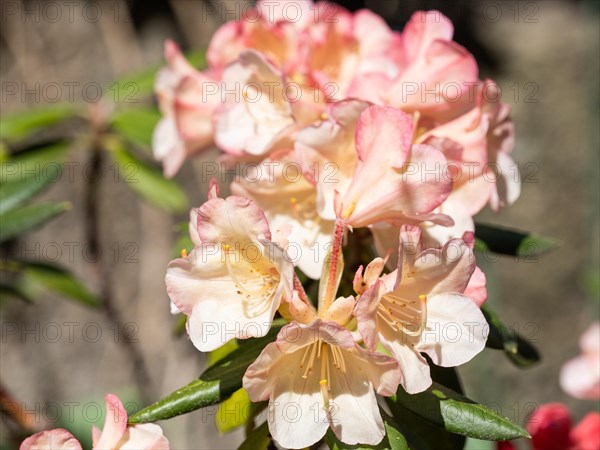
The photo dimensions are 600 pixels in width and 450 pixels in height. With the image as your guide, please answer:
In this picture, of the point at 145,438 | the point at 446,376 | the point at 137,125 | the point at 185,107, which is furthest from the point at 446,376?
the point at 137,125

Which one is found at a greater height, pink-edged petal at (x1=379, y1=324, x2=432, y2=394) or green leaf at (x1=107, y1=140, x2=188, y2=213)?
pink-edged petal at (x1=379, y1=324, x2=432, y2=394)

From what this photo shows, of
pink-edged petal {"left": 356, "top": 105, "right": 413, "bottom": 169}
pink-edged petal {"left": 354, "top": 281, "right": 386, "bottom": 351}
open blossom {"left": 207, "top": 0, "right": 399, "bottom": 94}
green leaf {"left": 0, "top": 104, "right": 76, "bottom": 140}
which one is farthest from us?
green leaf {"left": 0, "top": 104, "right": 76, "bottom": 140}

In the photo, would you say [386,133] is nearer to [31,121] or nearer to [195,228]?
[195,228]

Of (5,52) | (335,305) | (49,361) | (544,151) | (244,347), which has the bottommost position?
(49,361)

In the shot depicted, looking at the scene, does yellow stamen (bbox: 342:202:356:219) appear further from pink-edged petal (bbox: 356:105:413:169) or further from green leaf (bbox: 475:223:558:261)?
green leaf (bbox: 475:223:558:261)

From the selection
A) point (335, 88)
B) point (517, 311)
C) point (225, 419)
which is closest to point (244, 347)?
point (225, 419)

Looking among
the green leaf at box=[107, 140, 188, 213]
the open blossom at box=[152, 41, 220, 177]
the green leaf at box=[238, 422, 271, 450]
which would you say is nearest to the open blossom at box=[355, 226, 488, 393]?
the green leaf at box=[238, 422, 271, 450]

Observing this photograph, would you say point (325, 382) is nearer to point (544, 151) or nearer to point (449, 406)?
point (449, 406)
